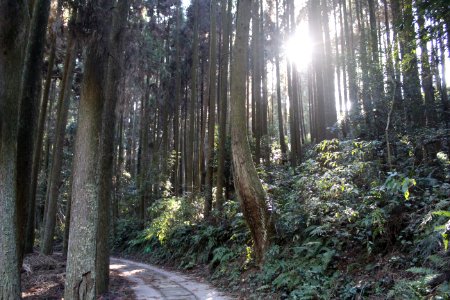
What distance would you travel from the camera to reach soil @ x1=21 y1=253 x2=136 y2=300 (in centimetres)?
856

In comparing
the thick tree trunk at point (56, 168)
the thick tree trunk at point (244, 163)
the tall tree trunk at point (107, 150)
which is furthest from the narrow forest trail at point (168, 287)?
the thick tree trunk at point (56, 168)

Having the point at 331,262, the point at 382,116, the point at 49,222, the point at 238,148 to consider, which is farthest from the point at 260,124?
the point at 331,262

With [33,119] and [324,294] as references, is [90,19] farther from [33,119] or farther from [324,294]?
[324,294]

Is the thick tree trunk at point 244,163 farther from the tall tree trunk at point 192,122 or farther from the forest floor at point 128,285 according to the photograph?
the tall tree trunk at point 192,122

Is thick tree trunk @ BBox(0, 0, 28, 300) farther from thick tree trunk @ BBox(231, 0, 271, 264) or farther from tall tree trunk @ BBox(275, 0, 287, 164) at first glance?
tall tree trunk @ BBox(275, 0, 287, 164)

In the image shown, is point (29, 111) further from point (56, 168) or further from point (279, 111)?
point (279, 111)

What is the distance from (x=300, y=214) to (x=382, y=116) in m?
4.73

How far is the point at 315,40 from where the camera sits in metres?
14.4

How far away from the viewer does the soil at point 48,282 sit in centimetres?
856

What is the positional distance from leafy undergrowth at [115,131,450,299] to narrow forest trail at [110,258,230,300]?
658mm

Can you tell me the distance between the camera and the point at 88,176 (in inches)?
245

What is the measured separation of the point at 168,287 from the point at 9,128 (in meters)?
6.21

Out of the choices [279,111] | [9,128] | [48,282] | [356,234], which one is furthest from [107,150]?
[279,111]

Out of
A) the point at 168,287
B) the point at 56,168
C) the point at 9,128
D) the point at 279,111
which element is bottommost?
the point at 168,287
